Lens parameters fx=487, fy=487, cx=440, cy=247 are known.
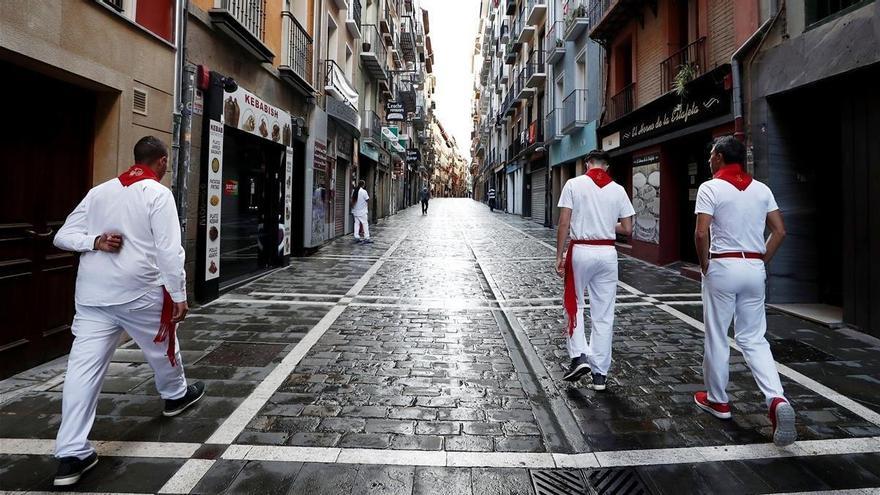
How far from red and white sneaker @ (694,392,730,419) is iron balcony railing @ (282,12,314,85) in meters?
9.76

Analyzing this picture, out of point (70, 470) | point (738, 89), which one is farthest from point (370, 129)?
point (70, 470)

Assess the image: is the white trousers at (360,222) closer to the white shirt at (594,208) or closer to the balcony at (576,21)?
the balcony at (576,21)

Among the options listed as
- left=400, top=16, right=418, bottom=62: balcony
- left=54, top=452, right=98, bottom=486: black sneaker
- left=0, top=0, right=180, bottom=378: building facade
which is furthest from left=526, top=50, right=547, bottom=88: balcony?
left=54, top=452, right=98, bottom=486: black sneaker

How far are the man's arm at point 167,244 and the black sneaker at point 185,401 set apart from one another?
91 cm

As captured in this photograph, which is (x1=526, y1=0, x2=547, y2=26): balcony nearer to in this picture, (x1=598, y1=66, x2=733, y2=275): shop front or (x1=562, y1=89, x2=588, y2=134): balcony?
(x1=562, y1=89, x2=588, y2=134): balcony

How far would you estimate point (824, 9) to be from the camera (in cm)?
655

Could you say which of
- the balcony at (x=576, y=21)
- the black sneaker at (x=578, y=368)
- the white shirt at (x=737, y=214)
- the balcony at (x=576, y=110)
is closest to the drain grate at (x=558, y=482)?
the black sneaker at (x=578, y=368)

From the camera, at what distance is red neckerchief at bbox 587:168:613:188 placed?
4.11 metres

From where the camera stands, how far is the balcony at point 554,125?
68.2 feet

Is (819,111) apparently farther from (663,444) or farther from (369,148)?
(369,148)

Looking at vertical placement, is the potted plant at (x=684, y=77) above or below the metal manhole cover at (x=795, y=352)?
above

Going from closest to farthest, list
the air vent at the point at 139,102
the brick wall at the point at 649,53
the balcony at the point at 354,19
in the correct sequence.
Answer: the air vent at the point at 139,102, the brick wall at the point at 649,53, the balcony at the point at 354,19

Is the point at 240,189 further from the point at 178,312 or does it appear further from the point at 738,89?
the point at 738,89

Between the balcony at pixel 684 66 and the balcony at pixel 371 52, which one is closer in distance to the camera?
the balcony at pixel 684 66
